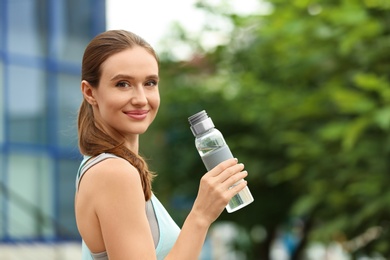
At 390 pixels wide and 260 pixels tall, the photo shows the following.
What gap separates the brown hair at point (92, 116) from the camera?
2.77 m

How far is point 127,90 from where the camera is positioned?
2.79 m

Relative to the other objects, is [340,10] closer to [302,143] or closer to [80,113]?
[302,143]

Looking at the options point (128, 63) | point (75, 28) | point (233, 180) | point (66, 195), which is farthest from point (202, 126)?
point (75, 28)

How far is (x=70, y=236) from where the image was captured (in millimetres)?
19547

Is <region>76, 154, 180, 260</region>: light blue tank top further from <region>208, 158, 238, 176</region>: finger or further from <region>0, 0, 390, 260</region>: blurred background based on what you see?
<region>0, 0, 390, 260</region>: blurred background

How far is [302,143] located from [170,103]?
882 centimetres

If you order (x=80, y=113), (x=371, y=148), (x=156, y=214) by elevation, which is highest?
(x=371, y=148)

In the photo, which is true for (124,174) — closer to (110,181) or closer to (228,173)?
(110,181)

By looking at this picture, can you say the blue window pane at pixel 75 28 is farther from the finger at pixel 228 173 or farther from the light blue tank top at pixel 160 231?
the finger at pixel 228 173

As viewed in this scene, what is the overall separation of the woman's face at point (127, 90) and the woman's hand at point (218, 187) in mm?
278

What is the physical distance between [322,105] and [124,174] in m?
10.2

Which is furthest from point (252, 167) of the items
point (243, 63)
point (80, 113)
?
point (80, 113)

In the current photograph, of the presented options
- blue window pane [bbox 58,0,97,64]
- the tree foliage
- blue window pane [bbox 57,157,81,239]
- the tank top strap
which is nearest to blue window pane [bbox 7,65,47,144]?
blue window pane [bbox 57,157,81,239]

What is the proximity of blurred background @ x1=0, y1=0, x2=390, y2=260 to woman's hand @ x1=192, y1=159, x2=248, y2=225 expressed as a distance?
7.57 metres
